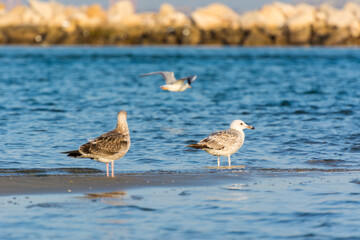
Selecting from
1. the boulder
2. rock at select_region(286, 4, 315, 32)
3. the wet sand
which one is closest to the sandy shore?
the wet sand

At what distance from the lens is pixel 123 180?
1035 cm

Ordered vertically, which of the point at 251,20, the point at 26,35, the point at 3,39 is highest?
the point at 251,20

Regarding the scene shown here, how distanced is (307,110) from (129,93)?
420 inches

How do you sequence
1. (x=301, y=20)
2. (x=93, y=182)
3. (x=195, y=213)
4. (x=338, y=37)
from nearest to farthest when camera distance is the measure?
1. (x=195, y=213)
2. (x=93, y=182)
3. (x=338, y=37)
4. (x=301, y=20)

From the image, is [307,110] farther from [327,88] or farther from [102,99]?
[327,88]

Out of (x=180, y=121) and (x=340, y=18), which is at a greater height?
(x=340, y=18)

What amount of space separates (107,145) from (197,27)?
12292 cm

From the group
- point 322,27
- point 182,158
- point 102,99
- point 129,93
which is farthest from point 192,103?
point 322,27

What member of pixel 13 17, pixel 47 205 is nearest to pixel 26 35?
pixel 13 17

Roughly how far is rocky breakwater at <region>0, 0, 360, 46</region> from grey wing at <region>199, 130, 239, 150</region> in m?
112

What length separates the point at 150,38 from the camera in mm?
130625

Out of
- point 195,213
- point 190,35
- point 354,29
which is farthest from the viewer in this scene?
point 190,35

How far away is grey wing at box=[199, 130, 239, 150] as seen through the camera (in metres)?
12.2

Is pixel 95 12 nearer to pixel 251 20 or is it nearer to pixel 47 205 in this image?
pixel 251 20
